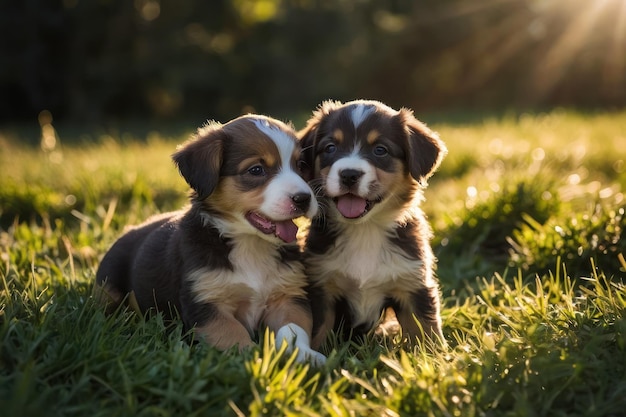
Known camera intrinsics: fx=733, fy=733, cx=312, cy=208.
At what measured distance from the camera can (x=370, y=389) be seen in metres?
3.26

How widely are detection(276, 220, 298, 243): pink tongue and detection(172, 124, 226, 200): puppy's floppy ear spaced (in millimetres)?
432

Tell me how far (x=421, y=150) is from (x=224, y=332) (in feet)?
5.22

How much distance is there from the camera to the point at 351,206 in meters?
4.21

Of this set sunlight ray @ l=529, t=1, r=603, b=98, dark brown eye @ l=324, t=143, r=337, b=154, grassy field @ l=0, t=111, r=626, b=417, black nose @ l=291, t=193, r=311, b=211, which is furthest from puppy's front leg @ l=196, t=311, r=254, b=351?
sunlight ray @ l=529, t=1, r=603, b=98

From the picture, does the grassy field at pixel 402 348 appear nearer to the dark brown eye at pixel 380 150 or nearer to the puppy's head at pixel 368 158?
the puppy's head at pixel 368 158

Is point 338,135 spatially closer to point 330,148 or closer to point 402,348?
point 330,148

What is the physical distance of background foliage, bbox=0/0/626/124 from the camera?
27.0m

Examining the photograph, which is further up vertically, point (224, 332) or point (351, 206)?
point (351, 206)

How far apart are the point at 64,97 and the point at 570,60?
19.5 m

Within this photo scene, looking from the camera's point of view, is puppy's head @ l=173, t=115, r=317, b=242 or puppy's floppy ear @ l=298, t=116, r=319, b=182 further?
Answer: puppy's floppy ear @ l=298, t=116, r=319, b=182

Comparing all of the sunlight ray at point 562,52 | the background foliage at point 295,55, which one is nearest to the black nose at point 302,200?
the background foliage at point 295,55

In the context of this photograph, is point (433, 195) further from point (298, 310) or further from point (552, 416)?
point (552, 416)

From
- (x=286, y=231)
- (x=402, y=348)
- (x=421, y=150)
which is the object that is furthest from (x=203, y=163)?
(x=402, y=348)

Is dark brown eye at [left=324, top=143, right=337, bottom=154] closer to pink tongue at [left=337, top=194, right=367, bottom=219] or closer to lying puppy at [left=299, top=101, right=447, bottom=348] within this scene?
lying puppy at [left=299, top=101, right=447, bottom=348]
